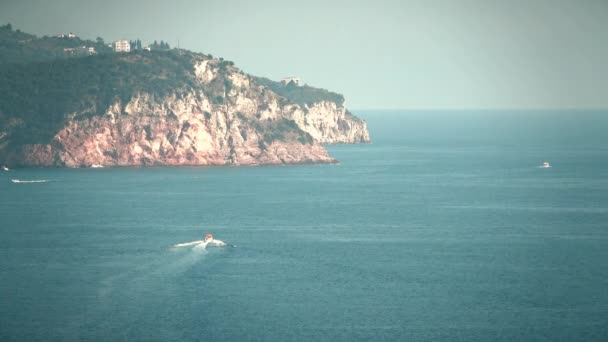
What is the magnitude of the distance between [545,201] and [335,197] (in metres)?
39.3

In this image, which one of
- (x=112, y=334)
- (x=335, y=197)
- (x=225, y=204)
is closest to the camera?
(x=112, y=334)

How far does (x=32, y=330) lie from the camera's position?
9375 cm

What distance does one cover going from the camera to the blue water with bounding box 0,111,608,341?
316 ft

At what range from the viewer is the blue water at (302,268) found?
316ft

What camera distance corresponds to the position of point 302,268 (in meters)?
122

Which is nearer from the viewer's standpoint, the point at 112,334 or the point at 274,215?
the point at 112,334

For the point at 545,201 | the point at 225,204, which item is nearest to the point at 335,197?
the point at 225,204

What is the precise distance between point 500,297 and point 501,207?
6801 centimetres

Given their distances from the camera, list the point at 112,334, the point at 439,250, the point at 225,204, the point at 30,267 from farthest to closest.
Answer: the point at 225,204
the point at 439,250
the point at 30,267
the point at 112,334

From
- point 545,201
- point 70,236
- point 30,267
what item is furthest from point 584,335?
point 545,201

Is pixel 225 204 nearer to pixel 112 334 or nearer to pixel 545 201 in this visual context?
pixel 545 201

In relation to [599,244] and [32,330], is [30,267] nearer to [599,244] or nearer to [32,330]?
[32,330]

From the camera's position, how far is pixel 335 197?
188 metres

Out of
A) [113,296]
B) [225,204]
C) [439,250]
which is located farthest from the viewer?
[225,204]
